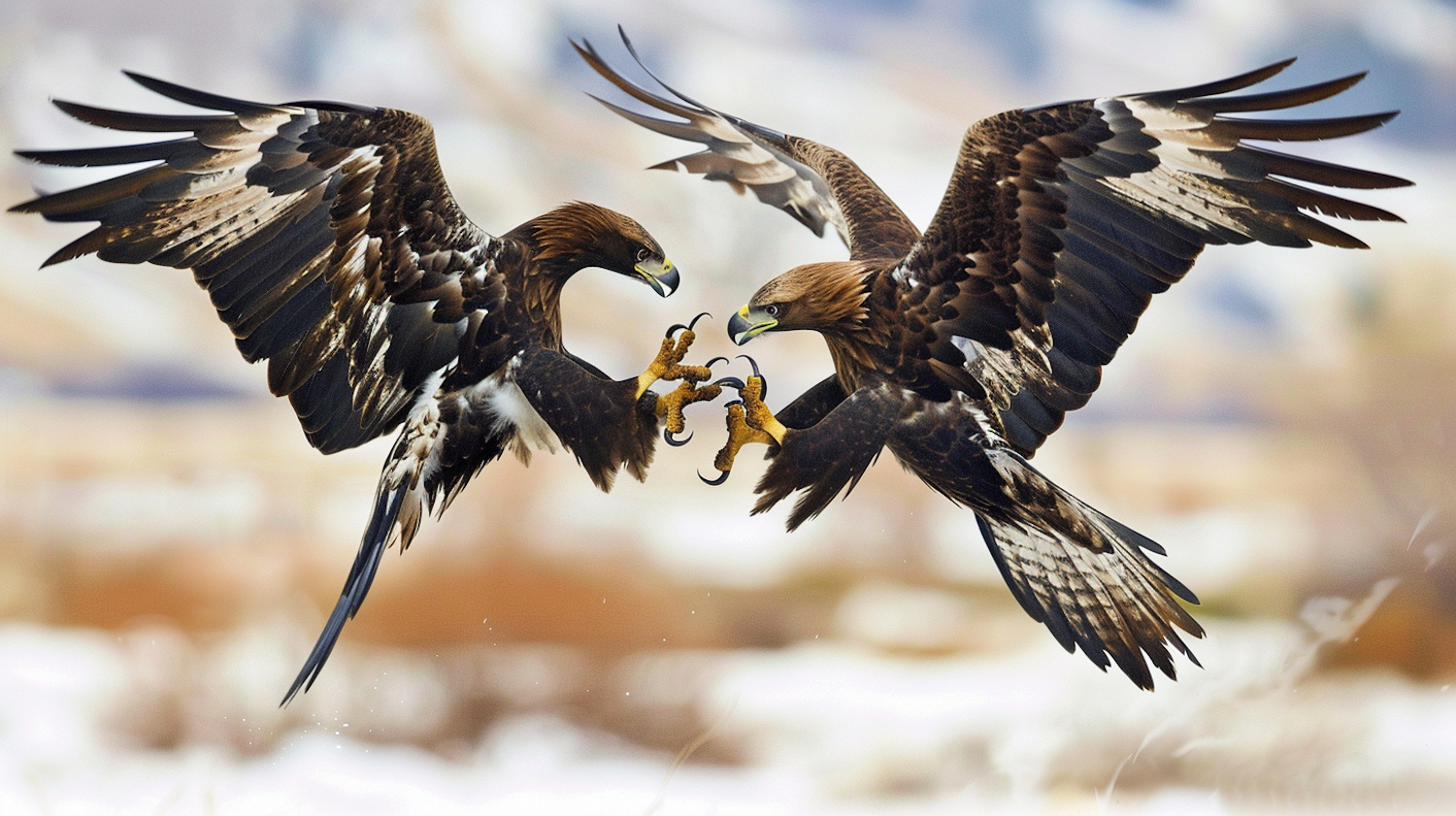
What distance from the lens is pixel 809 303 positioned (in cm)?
261

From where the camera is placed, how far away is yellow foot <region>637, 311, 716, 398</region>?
2.61m

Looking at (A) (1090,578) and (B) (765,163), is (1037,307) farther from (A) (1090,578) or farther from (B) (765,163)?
(B) (765,163)

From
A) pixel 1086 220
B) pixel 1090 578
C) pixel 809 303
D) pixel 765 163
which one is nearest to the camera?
pixel 1086 220

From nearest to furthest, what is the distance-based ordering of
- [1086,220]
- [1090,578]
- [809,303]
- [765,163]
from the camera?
[1086,220]
[809,303]
[1090,578]
[765,163]

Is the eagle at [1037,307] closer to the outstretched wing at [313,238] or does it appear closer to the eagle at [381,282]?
the eagle at [381,282]

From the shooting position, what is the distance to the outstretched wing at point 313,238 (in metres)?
2.38

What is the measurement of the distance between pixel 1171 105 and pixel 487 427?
172 centimetres

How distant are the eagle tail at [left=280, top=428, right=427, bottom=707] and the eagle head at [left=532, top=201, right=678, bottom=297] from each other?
57 cm

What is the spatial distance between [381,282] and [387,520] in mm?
582

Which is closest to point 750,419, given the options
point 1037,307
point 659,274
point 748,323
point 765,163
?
point 748,323

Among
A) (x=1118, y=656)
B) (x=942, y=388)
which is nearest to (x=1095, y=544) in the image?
(x=1118, y=656)

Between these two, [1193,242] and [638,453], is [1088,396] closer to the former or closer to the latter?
[1193,242]

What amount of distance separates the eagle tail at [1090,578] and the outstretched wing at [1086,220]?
0.87 feet

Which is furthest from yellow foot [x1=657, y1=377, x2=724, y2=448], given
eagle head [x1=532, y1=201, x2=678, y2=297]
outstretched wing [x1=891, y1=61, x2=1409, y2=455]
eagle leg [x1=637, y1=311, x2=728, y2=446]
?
outstretched wing [x1=891, y1=61, x2=1409, y2=455]
